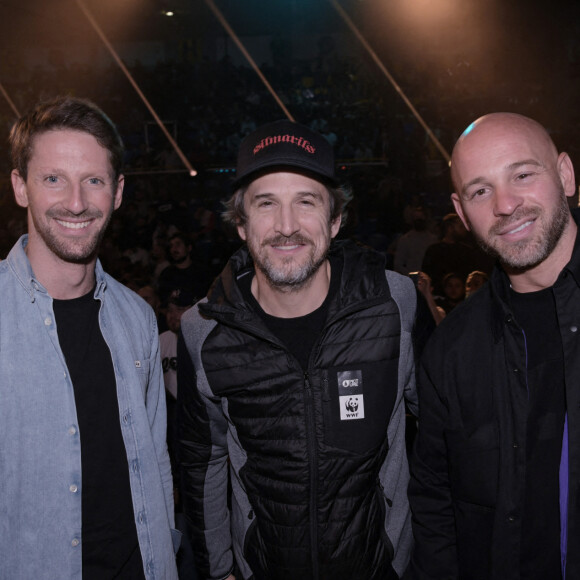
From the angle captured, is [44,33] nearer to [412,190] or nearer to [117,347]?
[412,190]

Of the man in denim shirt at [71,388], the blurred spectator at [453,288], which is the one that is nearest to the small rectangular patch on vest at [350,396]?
the man in denim shirt at [71,388]

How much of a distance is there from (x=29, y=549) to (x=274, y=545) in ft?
2.72

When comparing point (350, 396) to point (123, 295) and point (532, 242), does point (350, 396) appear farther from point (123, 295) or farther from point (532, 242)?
point (123, 295)

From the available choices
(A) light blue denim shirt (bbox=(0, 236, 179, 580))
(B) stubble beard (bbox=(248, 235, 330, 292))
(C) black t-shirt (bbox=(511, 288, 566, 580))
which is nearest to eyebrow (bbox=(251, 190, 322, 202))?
(B) stubble beard (bbox=(248, 235, 330, 292))

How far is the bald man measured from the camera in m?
1.72

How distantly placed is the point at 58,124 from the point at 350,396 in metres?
1.45

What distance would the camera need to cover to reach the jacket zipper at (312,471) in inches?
76.2

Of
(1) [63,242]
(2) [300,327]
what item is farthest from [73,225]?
(2) [300,327]

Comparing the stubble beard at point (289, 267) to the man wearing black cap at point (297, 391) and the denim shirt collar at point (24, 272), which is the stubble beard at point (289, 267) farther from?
the denim shirt collar at point (24, 272)

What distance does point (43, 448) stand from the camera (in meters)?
1.85

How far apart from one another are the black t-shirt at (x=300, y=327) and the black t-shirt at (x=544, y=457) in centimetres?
76

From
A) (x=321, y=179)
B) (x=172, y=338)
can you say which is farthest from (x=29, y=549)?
(x=172, y=338)

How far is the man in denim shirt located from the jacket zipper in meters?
0.58

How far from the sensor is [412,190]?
11008 millimetres
